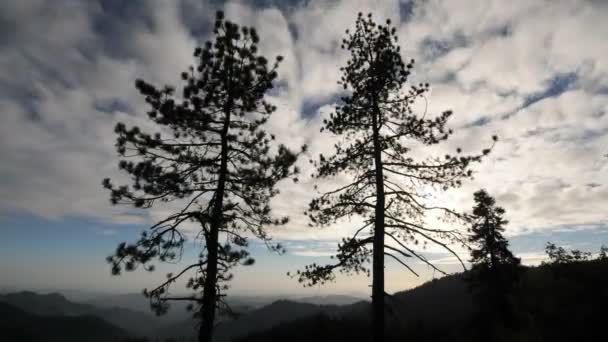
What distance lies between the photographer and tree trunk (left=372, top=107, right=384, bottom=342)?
877cm

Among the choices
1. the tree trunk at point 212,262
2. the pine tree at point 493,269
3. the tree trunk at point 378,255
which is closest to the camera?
the tree trunk at point 378,255

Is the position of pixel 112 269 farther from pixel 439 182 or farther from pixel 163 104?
pixel 439 182

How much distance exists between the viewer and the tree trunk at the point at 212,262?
9.11 metres

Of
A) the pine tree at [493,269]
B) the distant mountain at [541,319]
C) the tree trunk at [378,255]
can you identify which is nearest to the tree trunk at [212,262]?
the tree trunk at [378,255]

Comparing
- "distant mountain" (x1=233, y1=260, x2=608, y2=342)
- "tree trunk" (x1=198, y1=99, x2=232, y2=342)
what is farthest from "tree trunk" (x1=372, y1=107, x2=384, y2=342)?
"tree trunk" (x1=198, y1=99, x2=232, y2=342)

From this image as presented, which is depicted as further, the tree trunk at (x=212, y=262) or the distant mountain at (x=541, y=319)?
the distant mountain at (x=541, y=319)

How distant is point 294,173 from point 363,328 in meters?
10.8

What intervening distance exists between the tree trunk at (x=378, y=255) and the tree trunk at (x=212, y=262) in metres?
4.85

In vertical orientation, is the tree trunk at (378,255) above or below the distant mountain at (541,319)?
above

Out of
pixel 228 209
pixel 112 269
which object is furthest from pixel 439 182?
pixel 112 269

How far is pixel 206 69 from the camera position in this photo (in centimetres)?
1038

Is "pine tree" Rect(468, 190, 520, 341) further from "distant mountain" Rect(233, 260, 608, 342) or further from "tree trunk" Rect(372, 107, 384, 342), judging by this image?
"tree trunk" Rect(372, 107, 384, 342)

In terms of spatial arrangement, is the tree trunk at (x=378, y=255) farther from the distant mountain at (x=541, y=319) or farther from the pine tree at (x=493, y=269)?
the pine tree at (x=493, y=269)

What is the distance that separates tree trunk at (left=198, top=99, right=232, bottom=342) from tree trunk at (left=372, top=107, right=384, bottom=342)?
4.85 metres
